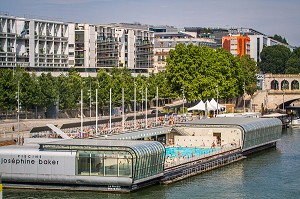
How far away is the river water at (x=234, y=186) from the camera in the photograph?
55.4m

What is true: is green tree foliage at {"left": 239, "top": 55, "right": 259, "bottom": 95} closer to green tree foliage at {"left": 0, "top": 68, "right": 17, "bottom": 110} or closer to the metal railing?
green tree foliage at {"left": 0, "top": 68, "right": 17, "bottom": 110}

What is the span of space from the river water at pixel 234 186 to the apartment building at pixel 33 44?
50134mm

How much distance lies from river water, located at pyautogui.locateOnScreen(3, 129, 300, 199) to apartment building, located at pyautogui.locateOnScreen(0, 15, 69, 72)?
1974 inches

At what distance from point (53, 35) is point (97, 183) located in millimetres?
75105

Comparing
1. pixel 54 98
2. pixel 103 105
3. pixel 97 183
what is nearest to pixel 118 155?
pixel 97 183

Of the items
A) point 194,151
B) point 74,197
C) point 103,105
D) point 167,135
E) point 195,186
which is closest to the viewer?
point 74,197

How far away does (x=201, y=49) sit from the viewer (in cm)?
12738

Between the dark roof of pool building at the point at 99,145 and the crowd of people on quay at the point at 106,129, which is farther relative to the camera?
the crowd of people on quay at the point at 106,129

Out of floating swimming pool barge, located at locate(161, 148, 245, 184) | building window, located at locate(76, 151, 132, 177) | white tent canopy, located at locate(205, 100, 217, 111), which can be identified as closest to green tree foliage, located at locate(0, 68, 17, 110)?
→ white tent canopy, located at locate(205, 100, 217, 111)

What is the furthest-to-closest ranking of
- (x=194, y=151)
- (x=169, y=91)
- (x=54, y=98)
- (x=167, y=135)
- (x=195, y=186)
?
(x=169, y=91) → (x=54, y=98) → (x=167, y=135) → (x=194, y=151) → (x=195, y=186)

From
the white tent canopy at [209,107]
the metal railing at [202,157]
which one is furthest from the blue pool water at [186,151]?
the white tent canopy at [209,107]

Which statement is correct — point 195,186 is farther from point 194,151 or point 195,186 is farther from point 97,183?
point 194,151

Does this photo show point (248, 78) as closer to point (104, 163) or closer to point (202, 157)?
point (202, 157)

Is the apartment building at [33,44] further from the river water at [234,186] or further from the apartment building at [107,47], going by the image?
the river water at [234,186]
